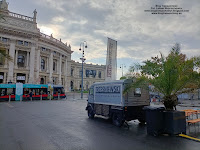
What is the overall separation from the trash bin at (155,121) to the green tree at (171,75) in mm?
760

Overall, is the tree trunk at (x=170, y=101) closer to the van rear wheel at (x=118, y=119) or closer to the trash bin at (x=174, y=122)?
the trash bin at (x=174, y=122)

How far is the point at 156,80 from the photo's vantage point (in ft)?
25.5

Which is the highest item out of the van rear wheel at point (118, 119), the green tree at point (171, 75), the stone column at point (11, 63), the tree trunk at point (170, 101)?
the stone column at point (11, 63)

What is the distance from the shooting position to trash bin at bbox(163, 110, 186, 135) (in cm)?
698

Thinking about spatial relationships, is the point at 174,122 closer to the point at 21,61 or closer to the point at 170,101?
the point at 170,101

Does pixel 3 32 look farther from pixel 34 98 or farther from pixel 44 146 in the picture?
pixel 44 146

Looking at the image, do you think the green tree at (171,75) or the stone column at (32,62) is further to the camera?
the stone column at (32,62)

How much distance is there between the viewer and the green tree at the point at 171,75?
24.5 ft

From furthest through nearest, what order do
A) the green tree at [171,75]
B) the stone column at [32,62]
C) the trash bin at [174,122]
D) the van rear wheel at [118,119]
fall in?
the stone column at [32,62]
the van rear wheel at [118,119]
the green tree at [171,75]
the trash bin at [174,122]

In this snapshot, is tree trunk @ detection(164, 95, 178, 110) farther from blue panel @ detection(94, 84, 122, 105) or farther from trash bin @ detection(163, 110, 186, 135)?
blue panel @ detection(94, 84, 122, 105)

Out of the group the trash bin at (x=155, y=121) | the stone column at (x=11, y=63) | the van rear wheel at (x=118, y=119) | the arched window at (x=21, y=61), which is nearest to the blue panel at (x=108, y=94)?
the van rear wheel at (x=118, y=119)

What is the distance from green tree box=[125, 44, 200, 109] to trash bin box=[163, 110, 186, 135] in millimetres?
571

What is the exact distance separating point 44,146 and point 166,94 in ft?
20.0

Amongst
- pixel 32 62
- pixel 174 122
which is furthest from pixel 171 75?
pixel 32 62
